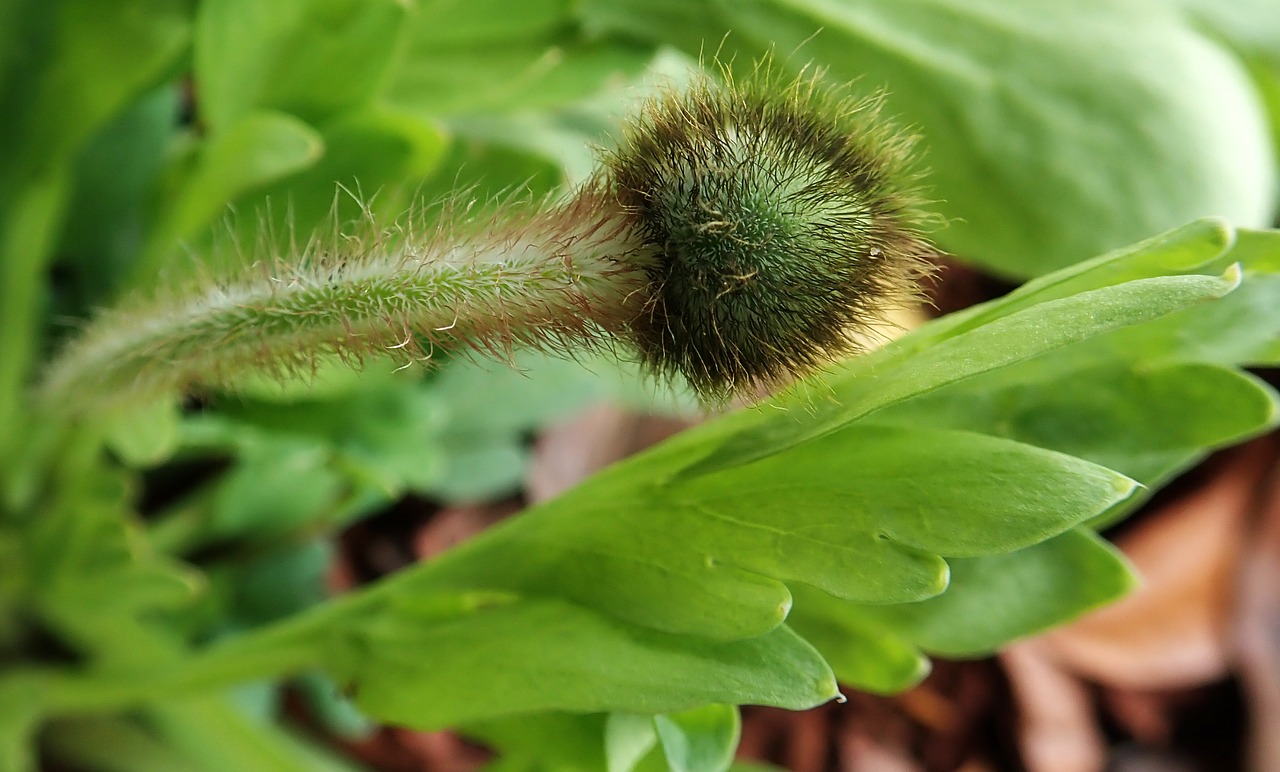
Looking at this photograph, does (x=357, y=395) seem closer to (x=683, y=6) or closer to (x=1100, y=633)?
(x=683, y=6)

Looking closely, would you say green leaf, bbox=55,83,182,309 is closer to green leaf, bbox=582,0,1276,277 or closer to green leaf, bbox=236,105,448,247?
green leaf, bbox=236,105,448,247

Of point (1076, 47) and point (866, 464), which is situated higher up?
point (1076, 47)

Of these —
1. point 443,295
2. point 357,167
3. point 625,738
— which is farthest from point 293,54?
point 625,738

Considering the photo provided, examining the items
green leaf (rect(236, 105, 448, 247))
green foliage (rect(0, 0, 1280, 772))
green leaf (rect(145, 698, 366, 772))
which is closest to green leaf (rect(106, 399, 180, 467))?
green foliage (rect(0, 0, 1280, 772))

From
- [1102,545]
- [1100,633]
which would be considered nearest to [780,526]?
[1102,545]

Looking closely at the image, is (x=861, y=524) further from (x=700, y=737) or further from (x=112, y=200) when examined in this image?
(x=112, y=200)
